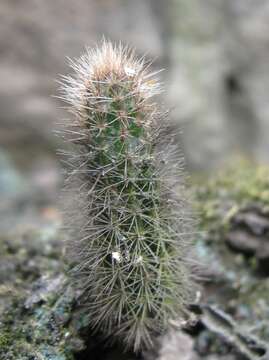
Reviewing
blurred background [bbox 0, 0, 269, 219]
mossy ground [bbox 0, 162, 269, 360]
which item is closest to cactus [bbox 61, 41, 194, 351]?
mossy ground [bbox 0, 162, 269, 360]

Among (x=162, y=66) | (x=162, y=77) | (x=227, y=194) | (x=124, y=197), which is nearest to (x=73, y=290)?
(x=124, y=197)

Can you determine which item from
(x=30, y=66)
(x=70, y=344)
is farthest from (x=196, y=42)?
(x=70, y=344)

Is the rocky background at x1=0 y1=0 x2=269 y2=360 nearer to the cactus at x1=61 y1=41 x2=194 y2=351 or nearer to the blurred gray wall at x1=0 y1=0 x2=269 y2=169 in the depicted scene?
the blurred gray wall at x1=0 y1=0 x2=269 y2=169

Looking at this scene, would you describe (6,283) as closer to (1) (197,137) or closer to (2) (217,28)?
(1) (197,137)

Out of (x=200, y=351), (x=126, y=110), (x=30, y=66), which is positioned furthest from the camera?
(x=30, y=66)

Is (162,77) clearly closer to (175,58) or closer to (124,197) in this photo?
(175,58)

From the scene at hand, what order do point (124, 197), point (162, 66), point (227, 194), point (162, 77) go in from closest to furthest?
point (124, 197) < point (227, 194) < point (162, 77) < point (162, 66)
